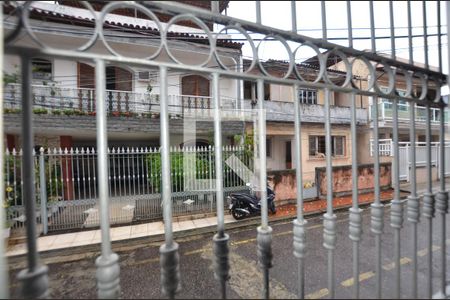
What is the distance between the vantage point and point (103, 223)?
36.3 inches

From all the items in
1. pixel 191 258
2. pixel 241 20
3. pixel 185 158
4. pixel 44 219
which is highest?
pixel 241 20

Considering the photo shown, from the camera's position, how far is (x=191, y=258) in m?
4.16

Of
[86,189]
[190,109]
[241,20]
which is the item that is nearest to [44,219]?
[86,189]

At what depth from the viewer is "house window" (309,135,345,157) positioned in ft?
39.2

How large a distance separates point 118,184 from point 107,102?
3.07 m

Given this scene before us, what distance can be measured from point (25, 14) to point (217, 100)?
736 millimetres

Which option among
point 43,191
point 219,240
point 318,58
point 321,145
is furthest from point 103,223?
point 321,145

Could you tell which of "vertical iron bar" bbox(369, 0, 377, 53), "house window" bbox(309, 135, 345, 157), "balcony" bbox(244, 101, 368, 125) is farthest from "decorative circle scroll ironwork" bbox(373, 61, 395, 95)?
"house window" bbox(309, 135, 345, 157)

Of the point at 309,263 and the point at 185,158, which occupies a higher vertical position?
the point at 185,158

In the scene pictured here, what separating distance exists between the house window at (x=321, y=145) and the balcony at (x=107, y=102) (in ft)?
15.5

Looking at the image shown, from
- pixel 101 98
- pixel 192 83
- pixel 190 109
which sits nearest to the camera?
pixel 101 98

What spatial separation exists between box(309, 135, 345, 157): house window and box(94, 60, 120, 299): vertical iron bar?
11.6m

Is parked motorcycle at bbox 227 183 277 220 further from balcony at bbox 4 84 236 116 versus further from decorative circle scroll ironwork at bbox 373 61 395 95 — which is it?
decorative circle scroll ironwork at bbox 373 61 395 95

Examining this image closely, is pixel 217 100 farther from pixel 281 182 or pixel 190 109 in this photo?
pixel 190 109
